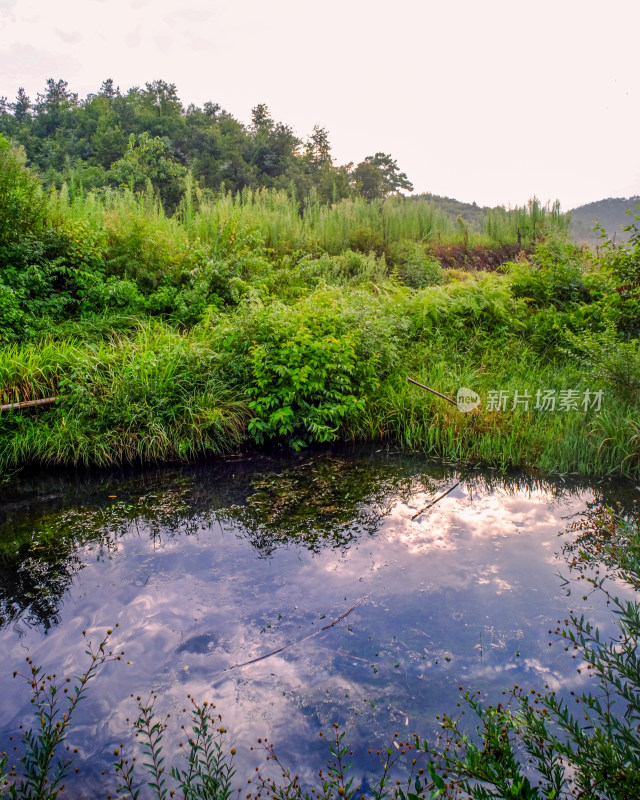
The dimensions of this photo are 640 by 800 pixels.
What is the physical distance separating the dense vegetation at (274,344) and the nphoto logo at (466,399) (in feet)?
0.44

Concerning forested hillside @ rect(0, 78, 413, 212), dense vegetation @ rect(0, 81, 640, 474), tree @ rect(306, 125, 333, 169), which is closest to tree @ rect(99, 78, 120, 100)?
forested hillside @ rect(0, 78, 413, 212)

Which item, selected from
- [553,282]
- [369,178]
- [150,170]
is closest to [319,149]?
[369,178]

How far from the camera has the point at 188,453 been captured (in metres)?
6.11

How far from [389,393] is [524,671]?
4.36 m

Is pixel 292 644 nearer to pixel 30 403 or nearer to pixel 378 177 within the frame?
pixel 30 403

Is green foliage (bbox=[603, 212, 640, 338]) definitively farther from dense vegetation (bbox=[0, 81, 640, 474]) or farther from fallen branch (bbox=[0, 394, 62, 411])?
fallen branch (bbox=[0, 394, 62, 411])

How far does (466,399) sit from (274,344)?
252 cm

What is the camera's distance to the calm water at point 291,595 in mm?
2629

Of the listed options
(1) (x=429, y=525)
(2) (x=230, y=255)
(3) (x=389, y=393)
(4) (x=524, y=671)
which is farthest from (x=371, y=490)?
(2) (x=230, y=255)

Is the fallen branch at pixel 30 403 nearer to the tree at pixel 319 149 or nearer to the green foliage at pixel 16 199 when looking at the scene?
the green foliage at pixel 16 199

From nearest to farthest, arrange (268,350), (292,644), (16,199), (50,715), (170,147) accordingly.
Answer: (50,715), (292,644), (268,350), (16,199), (170,147)

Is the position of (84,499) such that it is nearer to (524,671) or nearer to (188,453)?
(188,453)

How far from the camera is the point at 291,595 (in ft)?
11.7

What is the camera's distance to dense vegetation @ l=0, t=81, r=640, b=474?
586 cm
